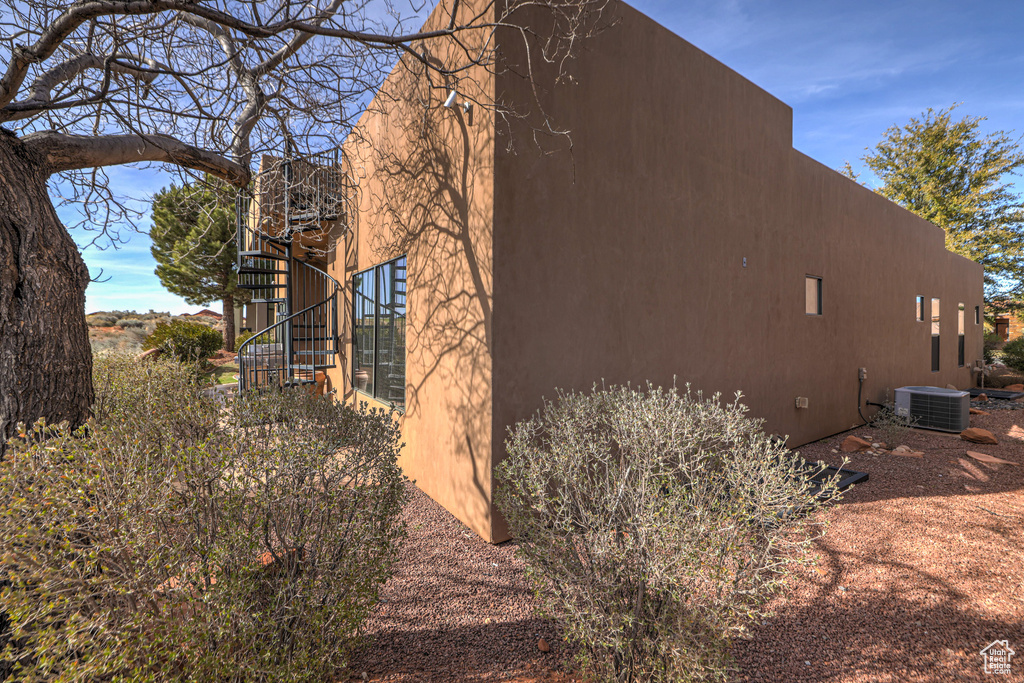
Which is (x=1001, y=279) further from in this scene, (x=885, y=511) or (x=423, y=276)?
(x=423, y=276)

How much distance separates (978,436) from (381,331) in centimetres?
842

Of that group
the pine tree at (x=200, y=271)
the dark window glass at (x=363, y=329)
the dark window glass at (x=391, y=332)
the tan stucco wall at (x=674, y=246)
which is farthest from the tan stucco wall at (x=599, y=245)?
the pine tree at (x=200, y=271)

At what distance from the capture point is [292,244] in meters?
6.77

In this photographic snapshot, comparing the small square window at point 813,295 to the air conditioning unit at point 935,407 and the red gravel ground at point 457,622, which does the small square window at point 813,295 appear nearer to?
the air conditioning unit at point 935,407

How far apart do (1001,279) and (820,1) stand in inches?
727

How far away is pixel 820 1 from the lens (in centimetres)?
513

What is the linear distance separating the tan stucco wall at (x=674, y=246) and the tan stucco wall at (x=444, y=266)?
197mm

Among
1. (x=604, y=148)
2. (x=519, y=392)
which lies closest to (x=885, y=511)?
(x=519, y=392)

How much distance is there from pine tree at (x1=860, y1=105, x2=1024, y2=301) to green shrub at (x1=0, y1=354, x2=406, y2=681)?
2230 cm

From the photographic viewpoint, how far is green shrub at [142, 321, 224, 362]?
11.3 metres

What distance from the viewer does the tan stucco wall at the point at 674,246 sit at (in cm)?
337

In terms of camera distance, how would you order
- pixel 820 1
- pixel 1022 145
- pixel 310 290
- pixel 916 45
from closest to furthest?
pixel 820 1, pixel 916 45, pixel 310 290, pixel 1022 145

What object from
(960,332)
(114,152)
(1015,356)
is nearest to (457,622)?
(114,152)

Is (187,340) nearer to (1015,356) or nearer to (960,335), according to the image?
(960,335)
